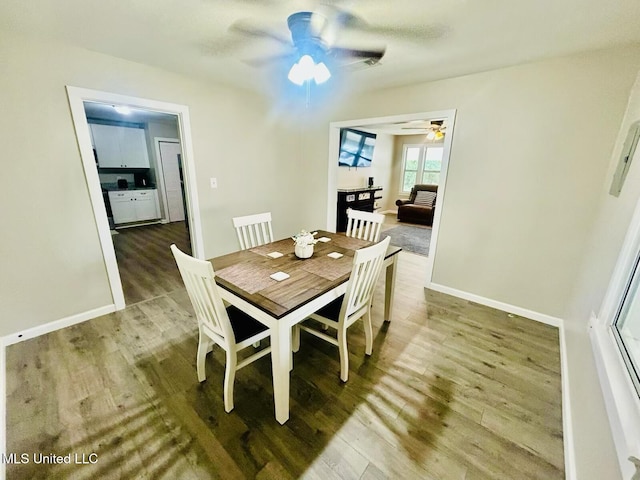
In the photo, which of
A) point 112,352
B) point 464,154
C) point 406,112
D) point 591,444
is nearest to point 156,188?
point 112,352

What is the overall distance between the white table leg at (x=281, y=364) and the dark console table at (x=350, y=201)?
403 cm

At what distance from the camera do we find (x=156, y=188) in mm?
5859

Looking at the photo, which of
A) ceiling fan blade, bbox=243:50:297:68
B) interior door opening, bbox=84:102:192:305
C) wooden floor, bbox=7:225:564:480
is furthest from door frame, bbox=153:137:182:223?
ceiling fan blade, bbox=243:50:297:68

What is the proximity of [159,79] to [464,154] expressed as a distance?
123 inches

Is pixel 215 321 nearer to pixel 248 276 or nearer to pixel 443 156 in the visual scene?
pixel 248 276

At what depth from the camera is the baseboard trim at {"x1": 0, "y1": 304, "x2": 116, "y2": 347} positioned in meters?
2.04

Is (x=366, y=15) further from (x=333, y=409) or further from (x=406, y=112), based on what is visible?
(x=333, y=409)

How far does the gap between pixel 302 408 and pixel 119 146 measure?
6250 mm

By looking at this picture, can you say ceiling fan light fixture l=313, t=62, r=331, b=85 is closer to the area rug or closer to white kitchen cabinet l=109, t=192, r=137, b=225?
the area rug

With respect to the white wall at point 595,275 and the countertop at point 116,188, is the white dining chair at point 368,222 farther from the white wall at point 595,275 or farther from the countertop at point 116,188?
the countertop at point 116,188

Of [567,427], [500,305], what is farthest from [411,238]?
[567,427]

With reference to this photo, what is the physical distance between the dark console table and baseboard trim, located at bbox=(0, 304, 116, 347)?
12.6 feet

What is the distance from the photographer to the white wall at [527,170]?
2.00 meters

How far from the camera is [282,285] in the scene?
1544mm
